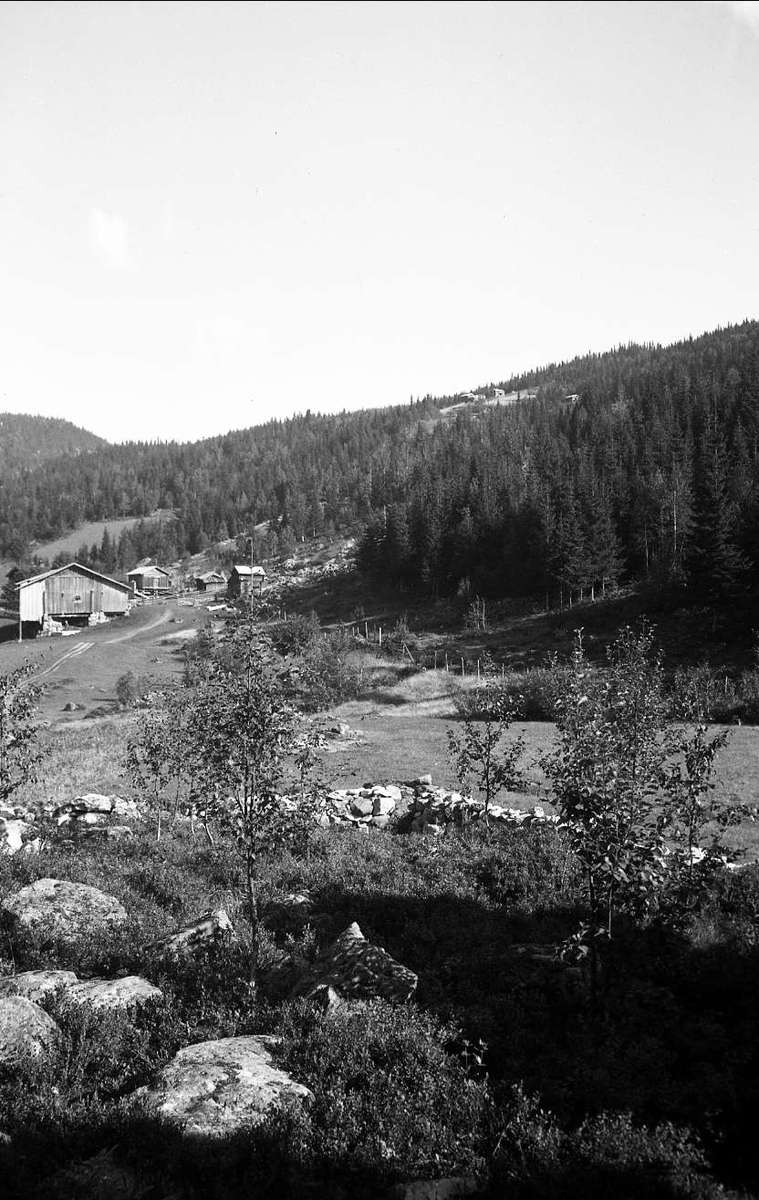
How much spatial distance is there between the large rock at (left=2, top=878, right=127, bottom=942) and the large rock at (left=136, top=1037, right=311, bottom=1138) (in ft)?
15.6

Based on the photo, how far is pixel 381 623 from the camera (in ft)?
273

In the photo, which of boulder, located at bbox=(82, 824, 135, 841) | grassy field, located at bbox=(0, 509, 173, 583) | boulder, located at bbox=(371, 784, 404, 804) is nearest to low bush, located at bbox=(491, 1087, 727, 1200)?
boulder, located at bbox=(82, 824, 135, 841)

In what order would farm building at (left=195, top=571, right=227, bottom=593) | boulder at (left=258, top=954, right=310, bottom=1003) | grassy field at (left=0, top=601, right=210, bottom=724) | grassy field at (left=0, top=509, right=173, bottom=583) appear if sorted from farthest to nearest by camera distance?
grassy field at (left=0, top=509, right=173, bottom=583) < farm building at (left=195, top=571, right=227, bottom=593) < grassy field at (left=0, top=601, right=210, bottom=724) < boulder at (left=258, top=954, right=310, bottom=1003)

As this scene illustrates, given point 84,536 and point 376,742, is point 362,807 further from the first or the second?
point 84,536

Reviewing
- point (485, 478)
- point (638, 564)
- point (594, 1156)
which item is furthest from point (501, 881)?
point (485, 478)

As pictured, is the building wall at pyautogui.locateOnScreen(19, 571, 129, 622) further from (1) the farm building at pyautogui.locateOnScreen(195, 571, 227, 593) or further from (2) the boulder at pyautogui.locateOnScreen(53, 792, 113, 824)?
(2) the boulder at pyautogui.locateOnScreen(53, 792, 113, 824)

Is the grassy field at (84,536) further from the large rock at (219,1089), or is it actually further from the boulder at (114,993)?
the large rock at (219,1089)

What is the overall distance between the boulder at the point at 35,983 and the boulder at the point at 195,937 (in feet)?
4.41

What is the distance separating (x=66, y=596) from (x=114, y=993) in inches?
3510

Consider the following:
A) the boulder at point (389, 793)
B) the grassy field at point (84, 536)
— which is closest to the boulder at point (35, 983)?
the boulder at point (389, 793)

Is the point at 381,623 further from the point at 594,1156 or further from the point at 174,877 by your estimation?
the point at 594,1156

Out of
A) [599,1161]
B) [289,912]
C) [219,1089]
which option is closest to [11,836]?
[289,912]

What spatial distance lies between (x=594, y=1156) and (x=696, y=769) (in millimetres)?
7613

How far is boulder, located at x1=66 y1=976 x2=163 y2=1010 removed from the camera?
9.10 metres
